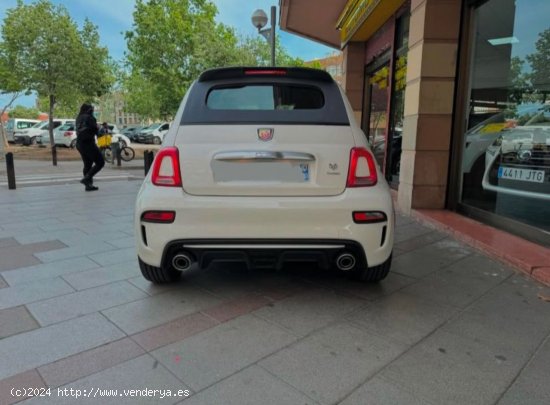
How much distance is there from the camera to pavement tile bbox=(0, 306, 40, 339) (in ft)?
8.51

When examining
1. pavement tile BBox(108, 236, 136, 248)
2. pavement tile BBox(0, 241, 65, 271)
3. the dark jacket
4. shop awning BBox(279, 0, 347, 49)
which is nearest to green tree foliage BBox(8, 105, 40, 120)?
shop awning BBox(279, 0, 347, 49)

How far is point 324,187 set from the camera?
276 centimetres

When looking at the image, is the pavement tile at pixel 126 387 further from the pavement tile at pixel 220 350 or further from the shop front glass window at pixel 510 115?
the shop front glass window at pixel 510 115

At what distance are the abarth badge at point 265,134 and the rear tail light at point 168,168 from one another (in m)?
0.57

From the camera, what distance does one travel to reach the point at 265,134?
2.80 meters

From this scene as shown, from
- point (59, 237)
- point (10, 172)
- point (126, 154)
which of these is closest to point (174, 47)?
point (126, 154)

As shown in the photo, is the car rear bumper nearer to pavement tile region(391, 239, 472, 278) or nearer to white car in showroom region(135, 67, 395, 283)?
white car in showroom region(135, 67, 395, 283)

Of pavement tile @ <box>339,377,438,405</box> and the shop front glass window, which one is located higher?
the shop front glass window

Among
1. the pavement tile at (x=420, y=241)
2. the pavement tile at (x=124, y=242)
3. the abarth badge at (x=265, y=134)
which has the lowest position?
the pavement tile at (x=124, y=242)

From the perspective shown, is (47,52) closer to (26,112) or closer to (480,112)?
(480,112)

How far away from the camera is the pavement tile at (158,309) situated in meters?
2.70

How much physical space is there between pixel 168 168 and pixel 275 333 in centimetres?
128

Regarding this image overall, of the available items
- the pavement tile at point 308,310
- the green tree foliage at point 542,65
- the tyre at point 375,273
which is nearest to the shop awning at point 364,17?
the green tree foliage at point 542,65

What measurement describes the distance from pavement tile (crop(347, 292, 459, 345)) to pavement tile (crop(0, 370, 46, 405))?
1.83 metres
